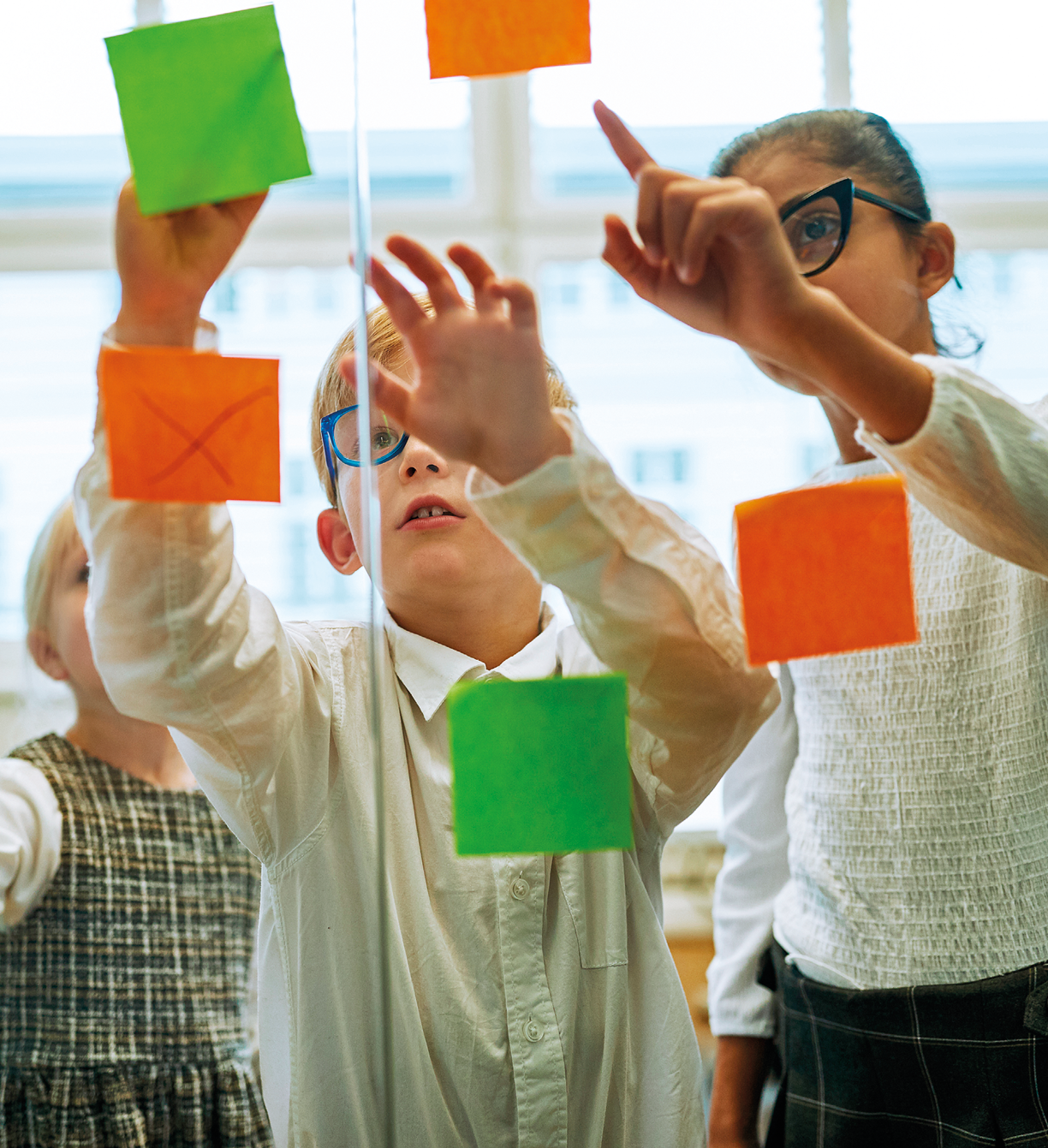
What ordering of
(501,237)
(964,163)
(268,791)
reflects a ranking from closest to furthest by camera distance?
1. (268,791)
2. (964,163)
3. (501,237)

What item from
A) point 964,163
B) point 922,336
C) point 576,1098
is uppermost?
point 964,163

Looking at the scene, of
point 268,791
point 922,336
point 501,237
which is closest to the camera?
point 268,791

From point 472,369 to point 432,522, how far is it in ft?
0.57

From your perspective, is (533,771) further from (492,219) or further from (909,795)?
(492,219)

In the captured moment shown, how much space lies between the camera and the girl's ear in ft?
2.15

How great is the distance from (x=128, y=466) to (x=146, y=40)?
0.19 m

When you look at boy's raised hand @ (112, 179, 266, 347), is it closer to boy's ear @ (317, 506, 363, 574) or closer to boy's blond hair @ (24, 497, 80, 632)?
boy's ear @ (317, 506, 363, 574)

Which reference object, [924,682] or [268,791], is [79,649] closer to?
[268,791]

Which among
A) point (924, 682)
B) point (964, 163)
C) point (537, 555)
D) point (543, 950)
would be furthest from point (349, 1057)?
point (964, 163)

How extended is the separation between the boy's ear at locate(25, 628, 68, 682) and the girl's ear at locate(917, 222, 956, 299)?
695mm

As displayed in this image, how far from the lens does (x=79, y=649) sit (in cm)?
86

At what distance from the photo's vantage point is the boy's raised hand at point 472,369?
1.45 ft

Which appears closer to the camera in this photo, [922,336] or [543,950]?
[543,950]

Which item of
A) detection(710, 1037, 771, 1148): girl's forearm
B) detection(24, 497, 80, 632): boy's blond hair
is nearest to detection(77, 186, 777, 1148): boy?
detection(710, 1037, 771, 1148): girl's forearm
